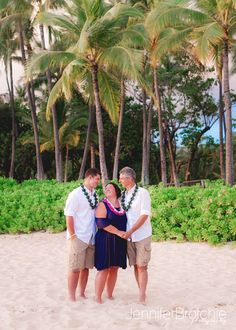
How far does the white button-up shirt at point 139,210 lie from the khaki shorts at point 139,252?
67mm

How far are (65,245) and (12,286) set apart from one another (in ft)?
13.9

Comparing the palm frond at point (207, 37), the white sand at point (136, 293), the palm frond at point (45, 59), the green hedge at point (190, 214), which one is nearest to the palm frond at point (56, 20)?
the palm frond at point (45, 59)

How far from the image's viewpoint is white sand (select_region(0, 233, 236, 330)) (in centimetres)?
602

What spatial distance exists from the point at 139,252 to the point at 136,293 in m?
1.17

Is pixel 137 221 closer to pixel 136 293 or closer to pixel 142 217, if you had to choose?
pixel 142 217

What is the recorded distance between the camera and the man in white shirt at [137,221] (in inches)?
255

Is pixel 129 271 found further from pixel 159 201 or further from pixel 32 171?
pixel 32 171

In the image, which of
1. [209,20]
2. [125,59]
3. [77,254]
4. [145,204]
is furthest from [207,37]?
[77,254]

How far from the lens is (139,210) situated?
6535 millimetres

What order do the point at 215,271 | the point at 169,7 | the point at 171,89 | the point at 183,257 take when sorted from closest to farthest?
1. the point at 215,271
2. the point at 183,257
3. the point at 169,7
4. the point at 171,89

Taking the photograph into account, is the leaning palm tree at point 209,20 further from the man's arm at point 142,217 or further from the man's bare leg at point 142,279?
the man's arm at point 142,217

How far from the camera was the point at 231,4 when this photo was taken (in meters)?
17.4

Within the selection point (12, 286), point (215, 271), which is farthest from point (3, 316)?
point (215, 271)

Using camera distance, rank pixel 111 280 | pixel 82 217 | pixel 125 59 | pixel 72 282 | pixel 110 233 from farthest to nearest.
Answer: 1. pixel 125 59
2. pixel 111 280
3. pixel 72 282
4. pixel 82 217
5. pixel 110 233
